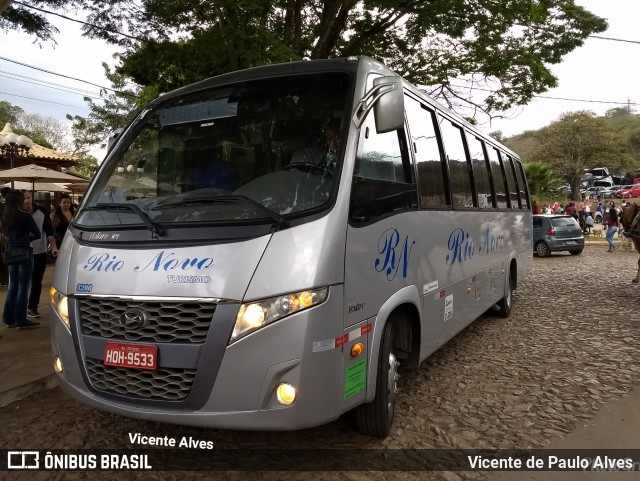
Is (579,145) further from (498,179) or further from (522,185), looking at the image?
(498,179)

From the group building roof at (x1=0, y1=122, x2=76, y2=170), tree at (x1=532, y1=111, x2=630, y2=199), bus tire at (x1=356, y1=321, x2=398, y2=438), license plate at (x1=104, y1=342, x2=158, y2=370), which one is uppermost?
tree at (x1=532, y1=111, x2=630, y2=199)

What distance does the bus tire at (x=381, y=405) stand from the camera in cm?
326

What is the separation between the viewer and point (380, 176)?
11.1 ft

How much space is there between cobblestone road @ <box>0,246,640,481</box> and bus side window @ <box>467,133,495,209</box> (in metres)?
1.83

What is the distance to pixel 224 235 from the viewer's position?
2721 mm

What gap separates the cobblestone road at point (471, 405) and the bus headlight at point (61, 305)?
3.25 ft

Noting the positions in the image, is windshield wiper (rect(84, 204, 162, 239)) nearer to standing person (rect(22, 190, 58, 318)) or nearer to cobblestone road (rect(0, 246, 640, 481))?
cobblestone road (rect(0, 246, 640, 481))

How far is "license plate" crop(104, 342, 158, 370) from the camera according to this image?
2686 mm

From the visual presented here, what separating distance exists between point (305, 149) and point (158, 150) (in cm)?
130

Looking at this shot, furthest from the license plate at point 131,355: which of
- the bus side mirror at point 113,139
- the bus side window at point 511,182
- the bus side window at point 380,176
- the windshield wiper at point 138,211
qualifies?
the bus side window at point 511,182

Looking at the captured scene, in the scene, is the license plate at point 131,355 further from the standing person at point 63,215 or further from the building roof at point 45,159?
the building roof at point 45,159

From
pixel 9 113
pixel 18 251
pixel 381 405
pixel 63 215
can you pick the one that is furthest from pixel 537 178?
pixel 9 113

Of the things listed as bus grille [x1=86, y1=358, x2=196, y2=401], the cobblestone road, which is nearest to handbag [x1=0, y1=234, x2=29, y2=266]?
the cobblestone road

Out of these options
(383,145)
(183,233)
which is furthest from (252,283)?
(383,145)
